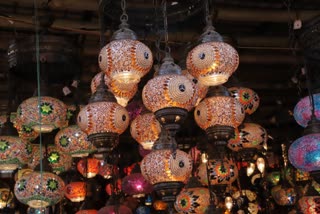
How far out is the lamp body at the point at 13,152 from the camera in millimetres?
3680

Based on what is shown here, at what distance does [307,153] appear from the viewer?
10.5 ft

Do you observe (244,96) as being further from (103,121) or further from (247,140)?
(103,121)

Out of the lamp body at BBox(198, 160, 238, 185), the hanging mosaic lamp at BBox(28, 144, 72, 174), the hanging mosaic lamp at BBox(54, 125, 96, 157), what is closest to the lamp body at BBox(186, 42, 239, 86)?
the hanging mosaic lamp at BBox(54, 125, 96, 157)

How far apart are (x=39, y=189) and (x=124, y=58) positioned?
55.7 inches

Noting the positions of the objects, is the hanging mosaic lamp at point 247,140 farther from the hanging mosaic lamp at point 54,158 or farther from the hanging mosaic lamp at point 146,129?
the hanging mosaic lamp at point 54,158

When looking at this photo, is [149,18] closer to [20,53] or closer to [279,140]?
[20,53]

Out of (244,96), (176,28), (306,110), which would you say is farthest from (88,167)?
(306,110)

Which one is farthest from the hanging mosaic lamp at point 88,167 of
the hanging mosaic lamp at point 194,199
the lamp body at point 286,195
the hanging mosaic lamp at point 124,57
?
the hanging mosaic lamp at point 124,57

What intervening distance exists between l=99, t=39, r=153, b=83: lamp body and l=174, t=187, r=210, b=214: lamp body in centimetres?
165

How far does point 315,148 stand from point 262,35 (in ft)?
6.14

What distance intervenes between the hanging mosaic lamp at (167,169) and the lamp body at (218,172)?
4.11 feet

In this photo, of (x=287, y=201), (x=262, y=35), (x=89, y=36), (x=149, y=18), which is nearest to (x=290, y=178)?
(x=287, y=201)

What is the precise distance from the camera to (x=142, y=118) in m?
3.16

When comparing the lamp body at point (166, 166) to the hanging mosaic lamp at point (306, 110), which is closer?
the lamp body at point (166, 166)
